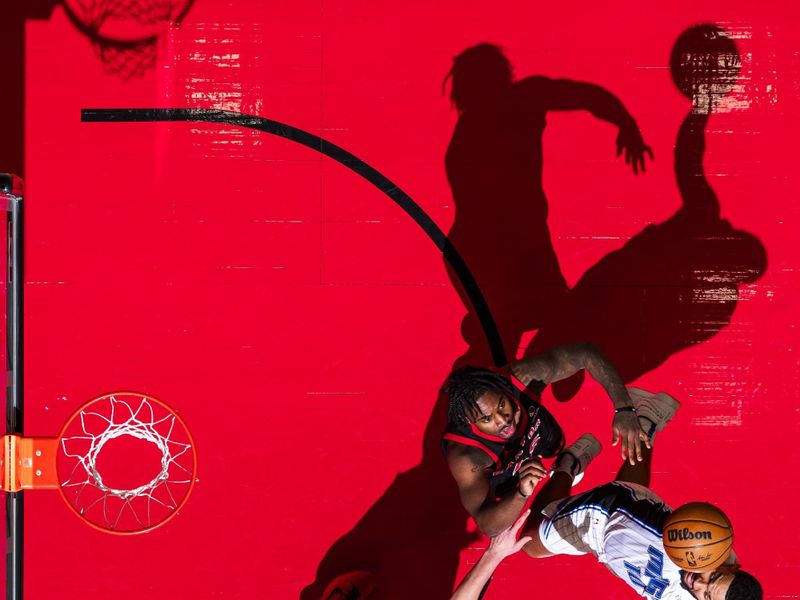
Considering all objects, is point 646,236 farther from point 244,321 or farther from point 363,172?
point 244,321

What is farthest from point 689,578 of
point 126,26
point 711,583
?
point 126,26

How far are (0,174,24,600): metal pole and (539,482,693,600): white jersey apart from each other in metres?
3.16

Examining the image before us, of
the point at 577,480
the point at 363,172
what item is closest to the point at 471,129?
the point at 363,172

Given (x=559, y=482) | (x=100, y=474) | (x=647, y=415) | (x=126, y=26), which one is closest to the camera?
(x=647, y=415)

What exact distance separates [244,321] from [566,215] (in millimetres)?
2328

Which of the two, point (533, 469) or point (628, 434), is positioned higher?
point (628, 434)

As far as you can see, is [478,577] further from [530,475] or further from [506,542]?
[530,475]

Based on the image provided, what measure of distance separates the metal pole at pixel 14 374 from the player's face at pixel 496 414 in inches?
106

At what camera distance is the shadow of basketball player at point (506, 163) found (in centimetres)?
563

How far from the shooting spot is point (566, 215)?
18.5 ft

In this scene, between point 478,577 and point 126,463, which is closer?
point 478,577

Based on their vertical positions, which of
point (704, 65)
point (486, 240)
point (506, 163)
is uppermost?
point (704, 65)

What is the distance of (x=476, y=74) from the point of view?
5.64m

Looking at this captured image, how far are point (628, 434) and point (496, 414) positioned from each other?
74cm
